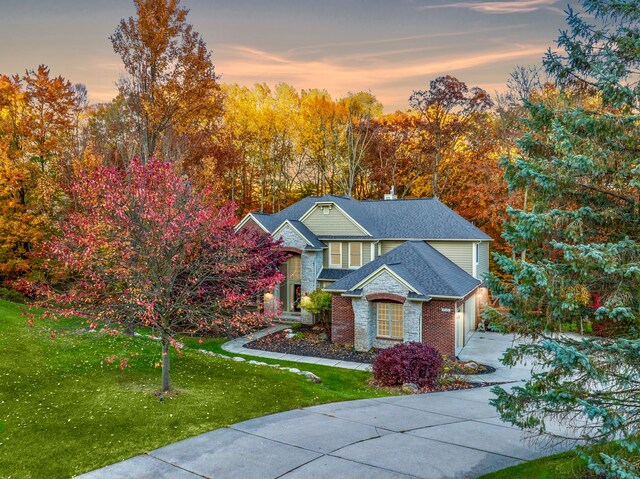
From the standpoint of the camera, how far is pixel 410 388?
14.8 meters

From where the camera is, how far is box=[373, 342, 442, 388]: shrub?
15.3 m

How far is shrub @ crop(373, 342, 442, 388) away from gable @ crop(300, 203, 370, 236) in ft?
38.7

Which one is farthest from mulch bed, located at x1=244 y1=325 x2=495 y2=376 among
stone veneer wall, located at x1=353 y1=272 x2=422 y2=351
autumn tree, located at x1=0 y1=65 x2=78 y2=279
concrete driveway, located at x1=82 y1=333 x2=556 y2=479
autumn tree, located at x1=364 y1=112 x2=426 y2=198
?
autumn tree, located at x1=364 y1=112 x2=426 y2=198

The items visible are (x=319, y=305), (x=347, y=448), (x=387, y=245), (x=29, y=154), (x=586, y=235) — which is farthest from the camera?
(x=29, y=154)

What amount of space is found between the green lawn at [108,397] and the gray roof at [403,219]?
12253 mm

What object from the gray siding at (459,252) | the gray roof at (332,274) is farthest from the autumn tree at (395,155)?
the gray roof at (332,274)

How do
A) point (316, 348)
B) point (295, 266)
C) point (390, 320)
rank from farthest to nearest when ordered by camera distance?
point (295, 266) → point (316, 348) → point (390, 320)

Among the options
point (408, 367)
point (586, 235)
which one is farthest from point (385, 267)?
point (586, 235)

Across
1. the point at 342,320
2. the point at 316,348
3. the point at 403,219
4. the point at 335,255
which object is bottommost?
the point at 316,348

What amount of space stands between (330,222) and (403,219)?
16.2ft

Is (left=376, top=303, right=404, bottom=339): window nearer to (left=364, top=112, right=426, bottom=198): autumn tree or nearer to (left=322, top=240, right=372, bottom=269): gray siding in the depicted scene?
(left=322, top=240, right=372, bottom=269): gray siding

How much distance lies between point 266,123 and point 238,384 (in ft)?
117

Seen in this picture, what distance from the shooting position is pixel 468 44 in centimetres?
1958

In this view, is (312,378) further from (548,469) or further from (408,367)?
(548,469)
